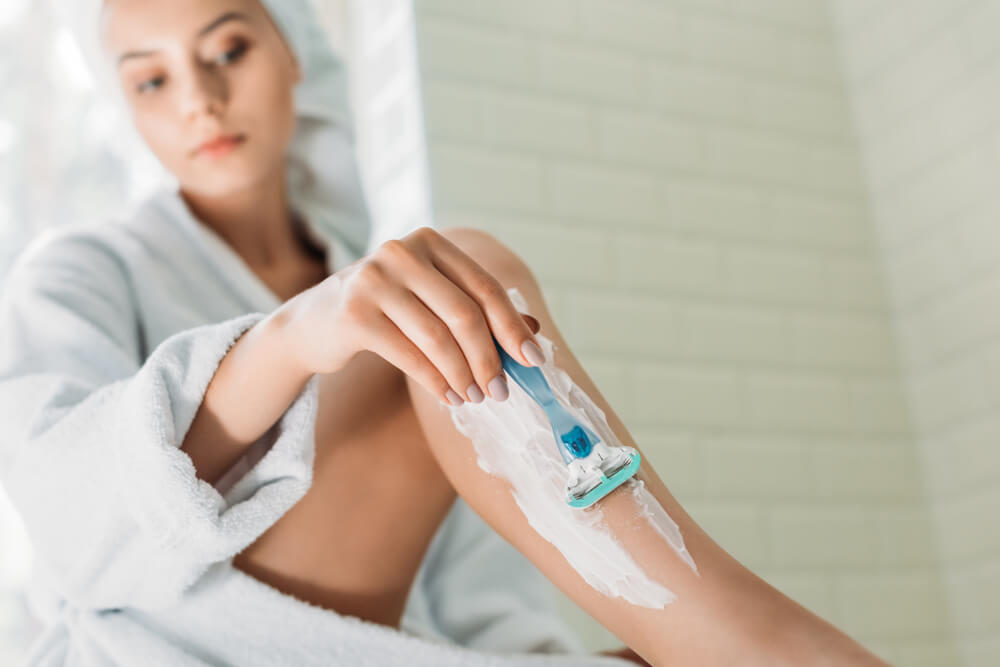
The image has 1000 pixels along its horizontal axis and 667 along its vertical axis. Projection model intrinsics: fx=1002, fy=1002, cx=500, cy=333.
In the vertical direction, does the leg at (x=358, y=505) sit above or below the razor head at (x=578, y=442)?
below

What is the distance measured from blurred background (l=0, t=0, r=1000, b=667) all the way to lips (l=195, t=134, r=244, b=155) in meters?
0.34

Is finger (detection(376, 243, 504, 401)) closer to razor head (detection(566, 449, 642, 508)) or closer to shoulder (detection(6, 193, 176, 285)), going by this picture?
razor head (detection(566, 449, 642, 508))

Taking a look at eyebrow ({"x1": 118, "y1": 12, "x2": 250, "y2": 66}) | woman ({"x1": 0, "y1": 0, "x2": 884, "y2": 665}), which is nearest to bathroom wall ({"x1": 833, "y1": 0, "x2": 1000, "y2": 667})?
woman ({"x1": 0, "y1": 0, "x2": 884, "y2": 665})

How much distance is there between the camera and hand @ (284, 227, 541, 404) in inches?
20.5

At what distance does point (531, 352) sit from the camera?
1.72ft

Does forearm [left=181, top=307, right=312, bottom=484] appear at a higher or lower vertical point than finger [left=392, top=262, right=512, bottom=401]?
lower

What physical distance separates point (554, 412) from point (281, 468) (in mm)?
193

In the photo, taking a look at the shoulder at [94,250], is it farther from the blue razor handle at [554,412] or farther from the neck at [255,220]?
the blue razor handle at [554,412]

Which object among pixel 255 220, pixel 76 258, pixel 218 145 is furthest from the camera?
pixel 255 220

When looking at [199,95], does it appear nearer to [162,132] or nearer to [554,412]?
[162,132]

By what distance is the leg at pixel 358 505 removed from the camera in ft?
2.30

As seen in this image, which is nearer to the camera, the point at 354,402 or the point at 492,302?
the point at 492,302

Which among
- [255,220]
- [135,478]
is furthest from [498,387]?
[255,220]

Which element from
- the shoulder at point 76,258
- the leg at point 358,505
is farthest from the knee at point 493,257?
the shoulder at point 76,258
